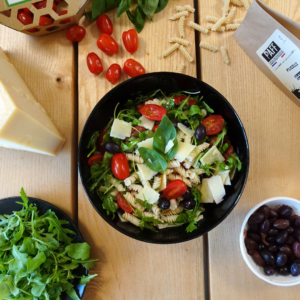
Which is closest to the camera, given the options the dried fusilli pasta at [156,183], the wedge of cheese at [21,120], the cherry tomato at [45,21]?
the wedge of cheese at [21,120]

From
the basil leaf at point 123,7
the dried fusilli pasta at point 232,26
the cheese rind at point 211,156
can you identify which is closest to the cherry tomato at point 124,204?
the cheese rind at point 211,156

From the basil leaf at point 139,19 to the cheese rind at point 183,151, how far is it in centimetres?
60

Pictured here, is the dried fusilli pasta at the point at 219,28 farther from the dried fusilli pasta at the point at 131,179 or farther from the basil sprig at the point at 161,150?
the dried fusilli pasta at the point at 131,179

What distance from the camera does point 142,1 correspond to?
3.78 ft

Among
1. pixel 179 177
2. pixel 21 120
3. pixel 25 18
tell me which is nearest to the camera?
pixel 21 120

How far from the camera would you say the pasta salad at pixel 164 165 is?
0.98 m

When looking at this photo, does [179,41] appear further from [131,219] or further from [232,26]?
[131,219]

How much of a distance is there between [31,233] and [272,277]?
960 millimetres

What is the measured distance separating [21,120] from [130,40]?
59 centimetres

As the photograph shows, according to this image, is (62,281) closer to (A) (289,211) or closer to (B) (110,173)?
(B) (110,173)

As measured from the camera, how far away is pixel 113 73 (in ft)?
3.76

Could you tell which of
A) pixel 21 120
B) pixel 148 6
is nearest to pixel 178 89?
pixel 148 6

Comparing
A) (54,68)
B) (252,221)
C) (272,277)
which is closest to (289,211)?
(252,221)

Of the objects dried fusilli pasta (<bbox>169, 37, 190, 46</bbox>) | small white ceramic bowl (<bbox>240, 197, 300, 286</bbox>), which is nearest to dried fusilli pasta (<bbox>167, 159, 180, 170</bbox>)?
small white ceramic bowl (<bbox>240, 197, 300, 286</bbox>)
